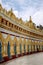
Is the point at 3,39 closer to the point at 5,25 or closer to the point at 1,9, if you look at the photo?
the point at 5,25

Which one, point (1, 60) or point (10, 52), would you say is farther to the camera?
point (10, 52)

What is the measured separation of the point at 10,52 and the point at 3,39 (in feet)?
3.18

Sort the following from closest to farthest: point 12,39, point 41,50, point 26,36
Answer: point 12,39 < point 26,36 < point 41,50

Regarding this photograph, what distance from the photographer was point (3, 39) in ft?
26.0

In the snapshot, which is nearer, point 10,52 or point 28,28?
point 10,52

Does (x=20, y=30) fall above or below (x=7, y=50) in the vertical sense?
above

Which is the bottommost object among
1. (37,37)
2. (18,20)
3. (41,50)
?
(41,50)

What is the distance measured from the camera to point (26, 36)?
11.6m

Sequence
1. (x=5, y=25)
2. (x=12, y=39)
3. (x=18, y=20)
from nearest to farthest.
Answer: (x=5, y=25), (x=12, y=39), (x=18, y=20)

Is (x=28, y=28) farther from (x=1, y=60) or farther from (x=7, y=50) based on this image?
(x=1, y=60)

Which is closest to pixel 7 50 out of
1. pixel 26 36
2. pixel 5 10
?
pixel 5 10

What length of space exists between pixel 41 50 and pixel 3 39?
26.8 ft

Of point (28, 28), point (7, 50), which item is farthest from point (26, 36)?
point (7, 50)

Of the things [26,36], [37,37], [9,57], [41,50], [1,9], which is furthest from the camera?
[41,50]
